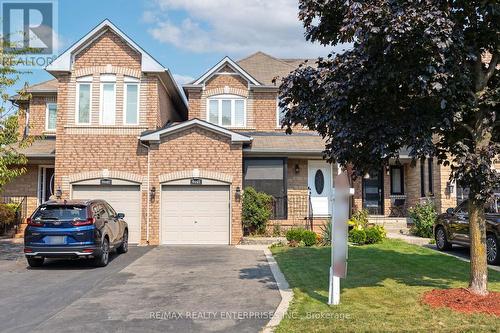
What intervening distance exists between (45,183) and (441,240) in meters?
16.1

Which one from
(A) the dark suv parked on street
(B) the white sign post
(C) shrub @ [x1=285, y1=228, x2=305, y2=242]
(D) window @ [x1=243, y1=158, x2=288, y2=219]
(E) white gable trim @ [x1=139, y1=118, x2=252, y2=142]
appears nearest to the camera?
(B) the white sign post

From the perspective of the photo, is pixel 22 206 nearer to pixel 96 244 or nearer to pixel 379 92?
pixel 96 244

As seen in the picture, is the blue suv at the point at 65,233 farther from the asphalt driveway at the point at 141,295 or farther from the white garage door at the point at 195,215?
the white garage door at the point at 195,215

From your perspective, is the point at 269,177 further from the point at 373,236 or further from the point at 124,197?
the point at 124,197

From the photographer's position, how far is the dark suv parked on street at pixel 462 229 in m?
11.7

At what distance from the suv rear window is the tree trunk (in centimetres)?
880

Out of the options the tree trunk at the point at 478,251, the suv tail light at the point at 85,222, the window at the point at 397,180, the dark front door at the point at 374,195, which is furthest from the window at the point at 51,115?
the tree trunk at the point at 478,251

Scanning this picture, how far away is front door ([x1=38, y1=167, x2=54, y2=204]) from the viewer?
19.8 metres

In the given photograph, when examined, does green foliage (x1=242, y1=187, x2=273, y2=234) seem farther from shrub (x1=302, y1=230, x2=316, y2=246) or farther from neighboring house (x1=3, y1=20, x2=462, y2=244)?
shrub (x1=302, y1=230, x2=316, y2=246)

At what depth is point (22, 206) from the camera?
1941cm

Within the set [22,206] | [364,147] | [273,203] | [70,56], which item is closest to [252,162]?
[273,203]

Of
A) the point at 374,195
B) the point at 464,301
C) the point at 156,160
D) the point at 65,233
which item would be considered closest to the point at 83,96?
the point at 156,160

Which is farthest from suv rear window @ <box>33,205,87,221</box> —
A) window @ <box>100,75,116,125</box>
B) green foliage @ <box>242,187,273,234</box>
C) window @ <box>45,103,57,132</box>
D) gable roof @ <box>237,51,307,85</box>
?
gable roof @ <box>237,51,307,85</box>

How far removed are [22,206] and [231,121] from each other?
9643 mm
